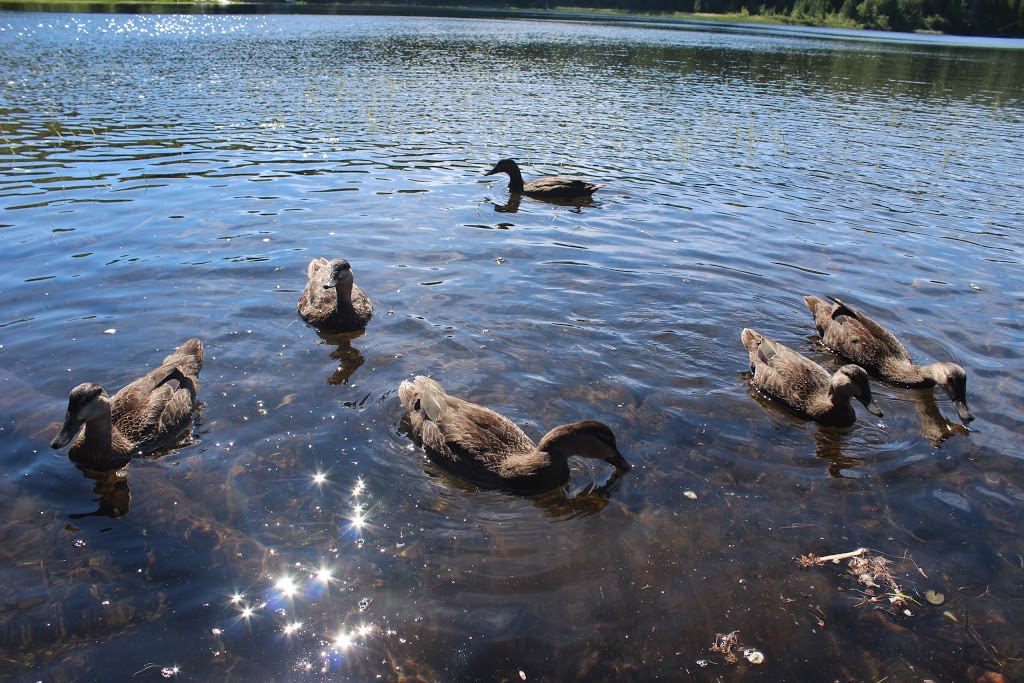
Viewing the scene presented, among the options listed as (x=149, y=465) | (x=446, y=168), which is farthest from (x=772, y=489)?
(x=446, y=168)

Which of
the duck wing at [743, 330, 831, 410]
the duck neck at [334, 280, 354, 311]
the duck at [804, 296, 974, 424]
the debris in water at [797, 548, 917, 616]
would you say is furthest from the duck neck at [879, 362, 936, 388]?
the duck neck at [334, 280, 354, 311]

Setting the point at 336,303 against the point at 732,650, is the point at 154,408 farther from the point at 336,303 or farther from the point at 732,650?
the point at 732,650

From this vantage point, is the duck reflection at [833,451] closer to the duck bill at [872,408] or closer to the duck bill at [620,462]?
the duck bill at [872,408]

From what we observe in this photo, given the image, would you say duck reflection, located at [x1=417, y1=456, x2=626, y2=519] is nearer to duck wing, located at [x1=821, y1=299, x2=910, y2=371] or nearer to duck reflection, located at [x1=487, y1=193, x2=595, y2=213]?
duck wing, located at [x1=821, y1=299, x2=910, y2=371]

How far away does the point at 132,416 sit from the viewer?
734 cm

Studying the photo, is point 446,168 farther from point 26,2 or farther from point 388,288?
point 26,2

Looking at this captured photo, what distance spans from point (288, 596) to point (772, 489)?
4.65 m

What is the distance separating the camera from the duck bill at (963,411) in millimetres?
8109

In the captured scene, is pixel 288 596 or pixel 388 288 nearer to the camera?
pixel 288 596

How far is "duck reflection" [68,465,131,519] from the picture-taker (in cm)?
625

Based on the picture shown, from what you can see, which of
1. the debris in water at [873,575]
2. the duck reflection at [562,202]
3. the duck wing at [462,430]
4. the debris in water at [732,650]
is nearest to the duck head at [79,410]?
the duck wing at [462,430]

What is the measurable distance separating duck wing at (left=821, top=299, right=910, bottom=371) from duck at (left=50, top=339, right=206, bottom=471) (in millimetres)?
8684

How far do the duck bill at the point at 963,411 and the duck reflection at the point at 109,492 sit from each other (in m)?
9.05

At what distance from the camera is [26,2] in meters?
67.7
